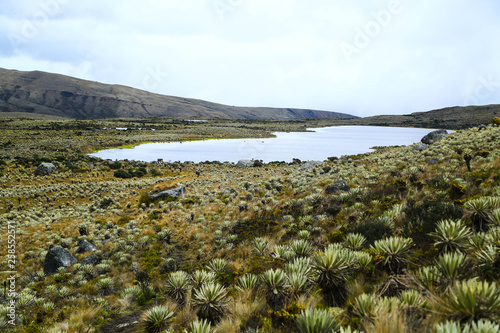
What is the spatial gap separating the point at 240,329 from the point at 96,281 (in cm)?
741

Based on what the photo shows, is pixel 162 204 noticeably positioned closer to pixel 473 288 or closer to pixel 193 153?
pixel 473 288

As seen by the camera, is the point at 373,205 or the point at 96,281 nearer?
the point at 96,281

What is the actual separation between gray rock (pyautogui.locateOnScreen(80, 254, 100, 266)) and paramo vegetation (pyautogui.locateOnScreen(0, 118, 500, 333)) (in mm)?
76

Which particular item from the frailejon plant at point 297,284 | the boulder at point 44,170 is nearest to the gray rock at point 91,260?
the frailejon plant at point 297,284

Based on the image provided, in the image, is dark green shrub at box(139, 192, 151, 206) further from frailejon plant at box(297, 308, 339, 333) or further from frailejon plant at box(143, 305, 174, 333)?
frailejon plant at box(297, 308, 339, 333)

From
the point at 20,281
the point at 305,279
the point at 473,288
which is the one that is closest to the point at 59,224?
the point at 20,281

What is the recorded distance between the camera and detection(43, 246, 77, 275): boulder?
10375mm

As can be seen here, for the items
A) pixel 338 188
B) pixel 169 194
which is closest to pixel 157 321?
pixel 338 188

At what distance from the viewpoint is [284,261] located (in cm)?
664

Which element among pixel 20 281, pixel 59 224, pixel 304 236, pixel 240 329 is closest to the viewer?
pixel 240 329

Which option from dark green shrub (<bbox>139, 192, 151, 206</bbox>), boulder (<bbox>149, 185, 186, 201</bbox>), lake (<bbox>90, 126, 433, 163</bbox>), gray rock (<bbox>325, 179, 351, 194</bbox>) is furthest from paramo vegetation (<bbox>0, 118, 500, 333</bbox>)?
lake (<bbox>90, 126, 433, 163</bbox>)

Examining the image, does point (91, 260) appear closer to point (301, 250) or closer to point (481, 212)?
point (301, 250)

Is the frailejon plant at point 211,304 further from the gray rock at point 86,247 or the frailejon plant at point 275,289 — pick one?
the gray rock at point 86,247

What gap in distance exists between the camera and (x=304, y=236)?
8.59 meters
